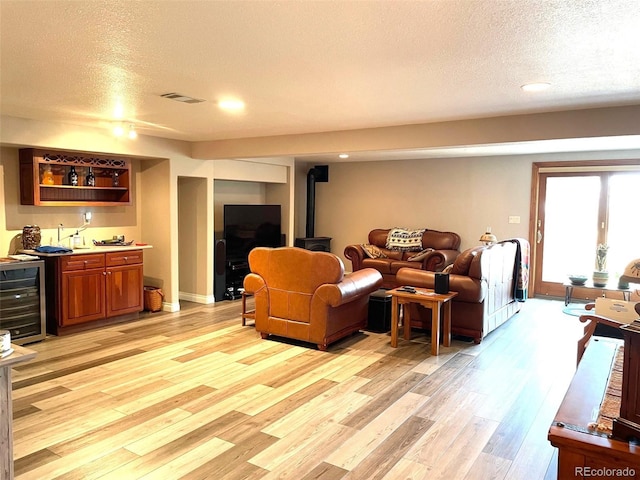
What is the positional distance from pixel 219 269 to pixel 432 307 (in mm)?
3573

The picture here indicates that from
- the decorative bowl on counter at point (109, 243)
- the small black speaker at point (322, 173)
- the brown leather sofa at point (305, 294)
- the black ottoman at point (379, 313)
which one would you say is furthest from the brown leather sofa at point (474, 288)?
the small black speaker at point (322, 173)

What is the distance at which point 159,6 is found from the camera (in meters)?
1.96

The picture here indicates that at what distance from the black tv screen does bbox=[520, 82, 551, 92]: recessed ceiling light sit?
4844 mm

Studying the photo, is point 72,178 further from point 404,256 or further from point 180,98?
point 404,256

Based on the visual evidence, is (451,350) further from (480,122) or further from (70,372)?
(70,372)

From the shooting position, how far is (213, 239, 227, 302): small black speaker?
694 cm

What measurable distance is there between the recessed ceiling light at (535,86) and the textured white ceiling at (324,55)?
7 cm

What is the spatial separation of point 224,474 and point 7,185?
4.30 meters

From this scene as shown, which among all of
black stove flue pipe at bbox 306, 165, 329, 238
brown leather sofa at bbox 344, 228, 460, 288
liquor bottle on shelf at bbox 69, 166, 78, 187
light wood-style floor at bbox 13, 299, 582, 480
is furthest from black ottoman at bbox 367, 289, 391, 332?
black stove flue pipe at bbox 306, 165, 329, 238

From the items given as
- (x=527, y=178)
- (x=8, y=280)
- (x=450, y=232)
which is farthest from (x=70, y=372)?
(x=527, y=178)

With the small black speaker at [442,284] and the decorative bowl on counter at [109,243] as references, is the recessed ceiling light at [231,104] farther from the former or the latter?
the decorative bowl on counter at [109,243]

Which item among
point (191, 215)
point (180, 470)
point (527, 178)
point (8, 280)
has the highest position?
point (527, 178)

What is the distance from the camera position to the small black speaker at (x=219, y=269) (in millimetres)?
6941

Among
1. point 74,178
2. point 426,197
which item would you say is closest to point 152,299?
point 74,178
